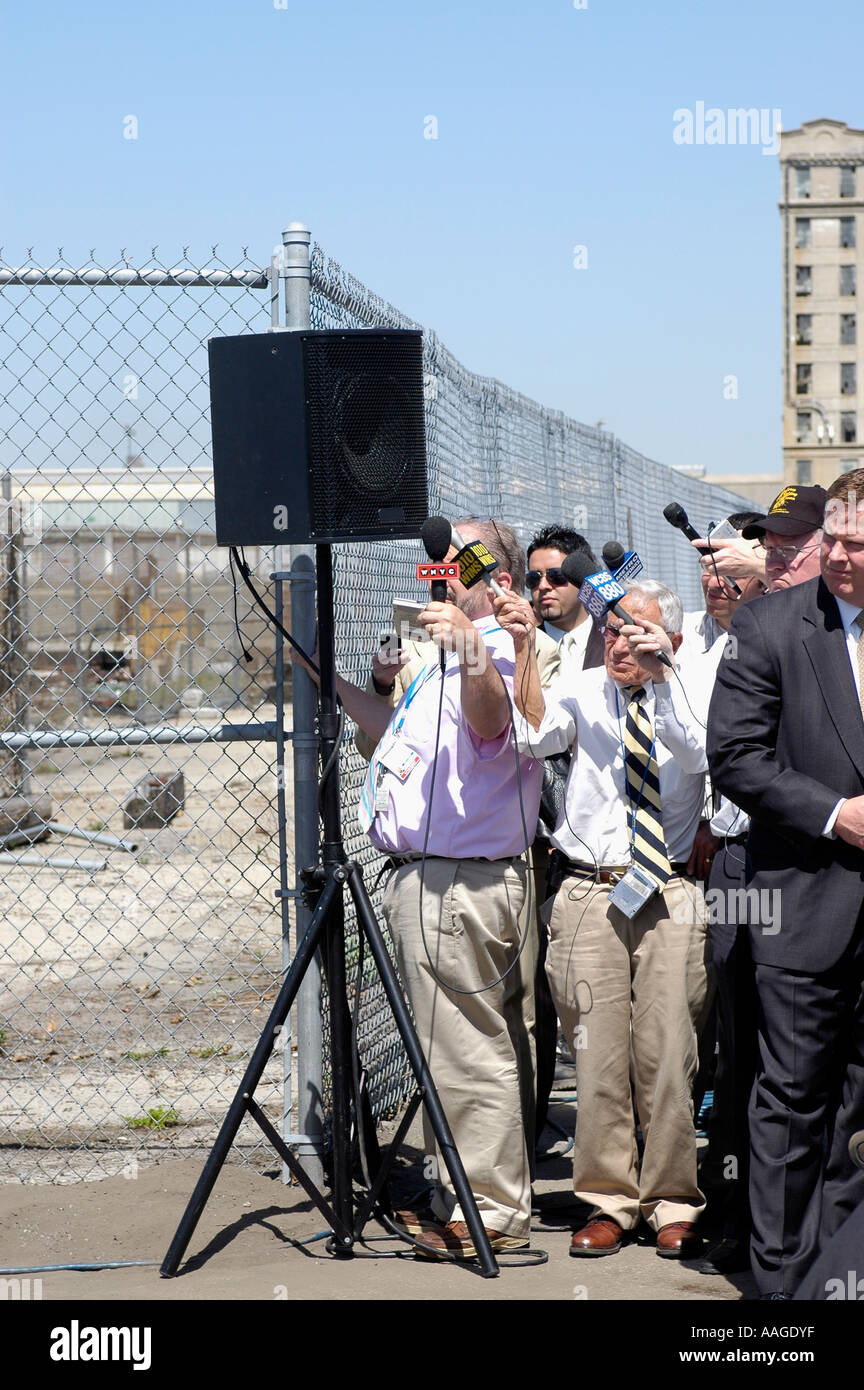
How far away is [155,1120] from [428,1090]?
1973 millimetres

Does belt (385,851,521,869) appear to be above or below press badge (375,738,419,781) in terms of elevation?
below

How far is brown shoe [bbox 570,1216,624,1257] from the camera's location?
438 cm

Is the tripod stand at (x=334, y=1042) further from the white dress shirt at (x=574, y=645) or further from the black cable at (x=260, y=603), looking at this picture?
the white dress shirt at (x=574, y=645)

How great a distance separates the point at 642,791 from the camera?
4527 mm

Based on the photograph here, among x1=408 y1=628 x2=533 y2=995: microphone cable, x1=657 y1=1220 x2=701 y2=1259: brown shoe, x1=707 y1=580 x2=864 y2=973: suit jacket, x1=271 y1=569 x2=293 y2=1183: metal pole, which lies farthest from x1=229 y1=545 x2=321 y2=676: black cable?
x1=657 y1=1220 x2=701 y2=1259: brown shoe

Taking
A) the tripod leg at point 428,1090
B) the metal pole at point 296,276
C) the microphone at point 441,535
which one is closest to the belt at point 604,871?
the tripod leg at point 428,1090

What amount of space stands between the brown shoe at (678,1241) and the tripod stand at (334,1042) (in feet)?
2.03

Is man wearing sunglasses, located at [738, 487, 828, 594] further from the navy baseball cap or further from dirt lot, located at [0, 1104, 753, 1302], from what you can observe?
dirt lot, located at [0, 1104, 753, 1302]

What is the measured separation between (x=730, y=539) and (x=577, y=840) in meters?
1.21

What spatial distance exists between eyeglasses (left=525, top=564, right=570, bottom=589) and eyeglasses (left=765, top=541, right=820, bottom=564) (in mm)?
1585

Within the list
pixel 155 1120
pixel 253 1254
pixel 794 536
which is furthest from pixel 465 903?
pixel 155 1120

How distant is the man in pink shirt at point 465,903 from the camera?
14.5 ft

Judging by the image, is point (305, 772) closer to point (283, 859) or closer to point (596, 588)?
point (283, 859)
